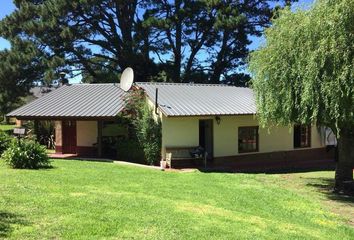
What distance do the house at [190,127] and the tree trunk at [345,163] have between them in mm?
5758

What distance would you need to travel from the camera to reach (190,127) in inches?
854

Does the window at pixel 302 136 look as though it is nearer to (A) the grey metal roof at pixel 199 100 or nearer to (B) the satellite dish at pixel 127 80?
(A) the grey metal roof at pixel 199 100

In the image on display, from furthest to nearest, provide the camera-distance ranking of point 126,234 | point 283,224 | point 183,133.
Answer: point 183,133 → point 283,224 → point 126,234

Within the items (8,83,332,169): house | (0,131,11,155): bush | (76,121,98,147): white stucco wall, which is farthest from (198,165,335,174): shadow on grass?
(0,131,11,155): bush

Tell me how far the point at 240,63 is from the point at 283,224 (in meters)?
32.4

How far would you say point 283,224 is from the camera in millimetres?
9961

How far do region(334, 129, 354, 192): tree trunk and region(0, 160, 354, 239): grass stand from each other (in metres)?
0.78

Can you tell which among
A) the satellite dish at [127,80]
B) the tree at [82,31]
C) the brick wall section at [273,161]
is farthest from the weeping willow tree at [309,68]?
the tree at [82,31]

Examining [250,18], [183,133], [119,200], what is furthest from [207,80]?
[119,200]

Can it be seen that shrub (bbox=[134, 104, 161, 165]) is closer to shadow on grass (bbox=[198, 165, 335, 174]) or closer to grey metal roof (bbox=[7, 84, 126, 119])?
grey metal roof (bbox=[7, 84, 126, 119])

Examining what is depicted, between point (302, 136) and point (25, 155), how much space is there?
51.7 feet

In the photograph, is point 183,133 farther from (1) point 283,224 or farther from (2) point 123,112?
(1) point 283,224

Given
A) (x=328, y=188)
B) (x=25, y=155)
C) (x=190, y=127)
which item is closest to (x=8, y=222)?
(x=25, y=155)

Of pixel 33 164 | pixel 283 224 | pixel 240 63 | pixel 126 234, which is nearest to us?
pixel 126 234
